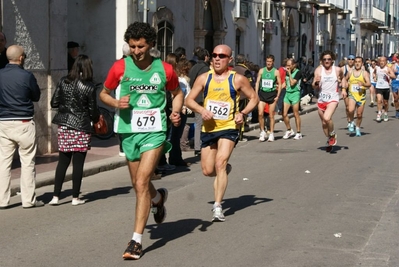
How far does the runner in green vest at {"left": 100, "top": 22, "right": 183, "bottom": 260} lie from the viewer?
7.48m

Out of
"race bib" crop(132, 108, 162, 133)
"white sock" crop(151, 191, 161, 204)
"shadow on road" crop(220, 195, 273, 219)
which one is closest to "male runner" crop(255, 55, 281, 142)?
"shadow on road" crop(220, 195, 273, 219)

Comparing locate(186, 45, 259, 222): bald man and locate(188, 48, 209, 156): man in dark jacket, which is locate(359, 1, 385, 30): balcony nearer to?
locate(188, 48, 209, 156): man in dark jacket

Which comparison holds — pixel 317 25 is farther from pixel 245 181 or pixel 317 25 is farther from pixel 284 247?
pixel 284 247

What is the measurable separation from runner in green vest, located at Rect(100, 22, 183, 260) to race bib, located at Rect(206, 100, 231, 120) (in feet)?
5.47

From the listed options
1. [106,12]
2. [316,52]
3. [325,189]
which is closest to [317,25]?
[316,52]

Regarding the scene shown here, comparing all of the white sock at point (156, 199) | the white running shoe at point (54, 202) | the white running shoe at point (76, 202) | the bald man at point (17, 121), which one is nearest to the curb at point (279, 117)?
the white running shoe at point (76, 202)

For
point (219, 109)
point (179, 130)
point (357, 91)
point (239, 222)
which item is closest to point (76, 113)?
point (219, 109)

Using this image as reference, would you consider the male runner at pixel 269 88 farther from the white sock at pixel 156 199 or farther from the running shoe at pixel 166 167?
the white sock at pixel 156 199

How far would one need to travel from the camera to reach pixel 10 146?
33.5 feet

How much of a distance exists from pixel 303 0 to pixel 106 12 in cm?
2305

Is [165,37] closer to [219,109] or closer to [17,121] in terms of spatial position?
[17,121]

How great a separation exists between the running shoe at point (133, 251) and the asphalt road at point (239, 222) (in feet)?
0.22

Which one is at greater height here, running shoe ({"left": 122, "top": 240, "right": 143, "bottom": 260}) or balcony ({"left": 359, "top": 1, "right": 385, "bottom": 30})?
balcony ({"left": 359, "top": 1, "right": 385, "bottom": 30})

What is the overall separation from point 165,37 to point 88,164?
397 inches
